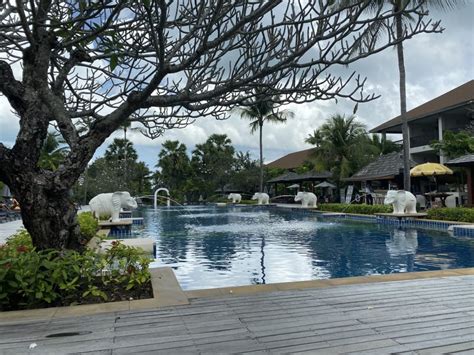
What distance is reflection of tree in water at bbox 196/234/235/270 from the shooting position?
363 inches

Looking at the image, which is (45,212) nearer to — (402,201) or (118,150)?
(402,201)

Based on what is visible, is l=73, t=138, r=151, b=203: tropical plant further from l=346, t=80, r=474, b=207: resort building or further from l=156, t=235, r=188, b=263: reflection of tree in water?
l=156, t=235, r=188, b=263: reflection of tree in water

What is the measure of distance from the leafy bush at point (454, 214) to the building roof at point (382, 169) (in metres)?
6.68

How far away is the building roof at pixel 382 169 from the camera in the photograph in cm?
2371

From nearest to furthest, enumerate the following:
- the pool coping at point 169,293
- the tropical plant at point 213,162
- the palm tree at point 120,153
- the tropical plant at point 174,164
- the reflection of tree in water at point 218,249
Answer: the pool coping at point 169,293, the reflection of tree in water at point 218,249, the palm tree at point 120,153, the tropical plant at point 213,162, the tropical plant at point 174,164

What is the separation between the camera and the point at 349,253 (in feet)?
33.9

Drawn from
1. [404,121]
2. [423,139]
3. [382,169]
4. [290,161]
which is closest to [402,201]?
[404,121]

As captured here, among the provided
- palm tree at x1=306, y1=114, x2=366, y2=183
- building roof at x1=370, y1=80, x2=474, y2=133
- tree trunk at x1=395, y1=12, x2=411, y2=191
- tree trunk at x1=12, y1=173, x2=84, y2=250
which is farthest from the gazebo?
tree trunk at x1=12, y1=173, x2=84, y2=250

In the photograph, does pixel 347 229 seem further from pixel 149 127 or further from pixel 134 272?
pixel 134 272

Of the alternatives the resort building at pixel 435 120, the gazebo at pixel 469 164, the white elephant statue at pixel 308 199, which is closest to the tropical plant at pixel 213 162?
the resort building at pixel 435 120

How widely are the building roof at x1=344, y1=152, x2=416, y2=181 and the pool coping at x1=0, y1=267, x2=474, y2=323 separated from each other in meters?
18.4

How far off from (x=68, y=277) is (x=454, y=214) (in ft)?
48.3

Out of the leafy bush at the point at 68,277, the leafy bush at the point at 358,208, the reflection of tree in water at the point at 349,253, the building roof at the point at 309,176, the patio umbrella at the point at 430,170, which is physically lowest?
the reflection of tree in water at the point at 349,253

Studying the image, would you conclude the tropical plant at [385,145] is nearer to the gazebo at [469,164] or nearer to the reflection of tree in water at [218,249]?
the gazebo at [469,164]
